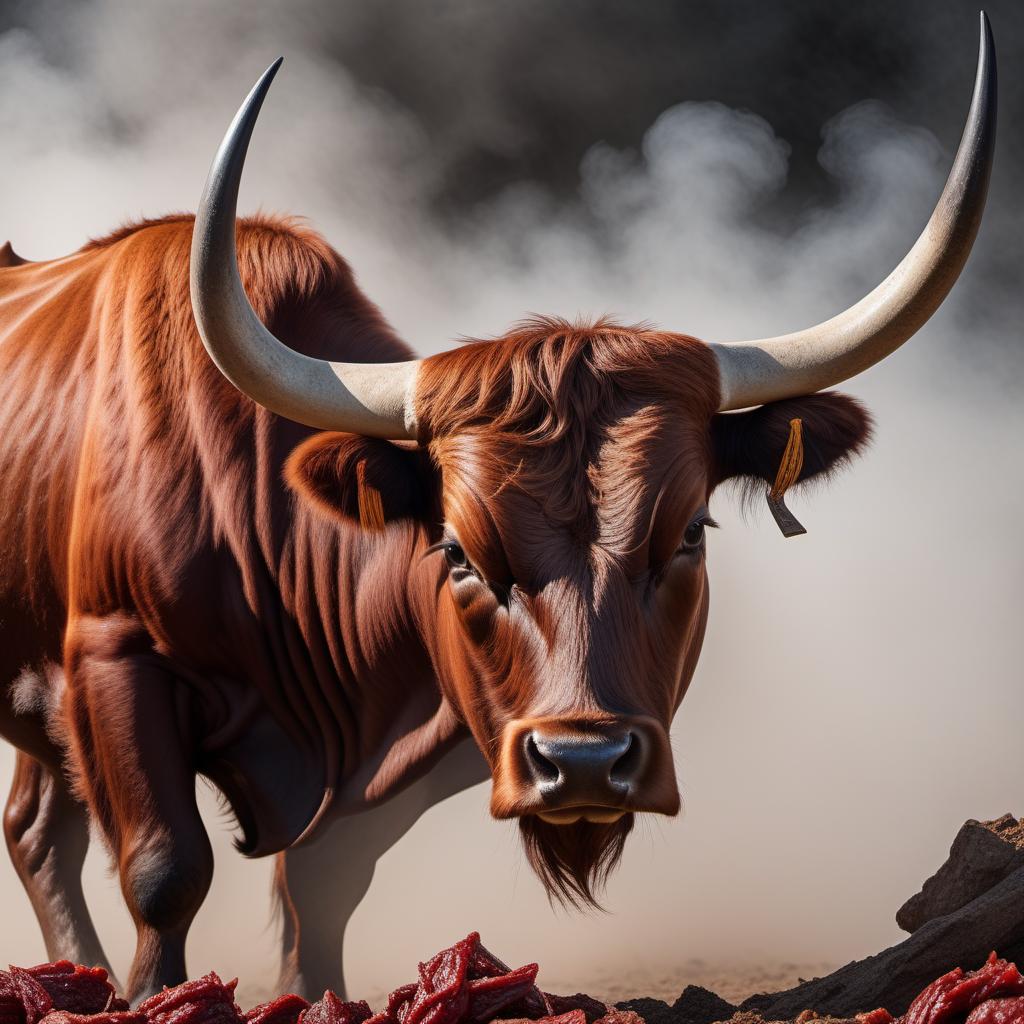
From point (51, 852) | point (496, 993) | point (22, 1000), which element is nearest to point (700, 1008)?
point (496, 993)

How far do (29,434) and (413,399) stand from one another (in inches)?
62.9

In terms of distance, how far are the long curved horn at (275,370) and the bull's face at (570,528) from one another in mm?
65

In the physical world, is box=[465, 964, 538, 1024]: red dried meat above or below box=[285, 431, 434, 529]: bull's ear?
below

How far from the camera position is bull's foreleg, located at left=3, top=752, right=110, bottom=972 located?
546cm

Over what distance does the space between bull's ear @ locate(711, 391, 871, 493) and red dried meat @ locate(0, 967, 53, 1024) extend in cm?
200

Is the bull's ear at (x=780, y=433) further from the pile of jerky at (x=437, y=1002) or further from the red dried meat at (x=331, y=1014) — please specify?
the red dried meat at (x=331, y=1014)

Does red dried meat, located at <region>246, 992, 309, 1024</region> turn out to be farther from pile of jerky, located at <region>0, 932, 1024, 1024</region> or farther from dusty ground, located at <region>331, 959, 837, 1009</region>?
dusty ground, located at <region>331, 959, 837, 1009</region>

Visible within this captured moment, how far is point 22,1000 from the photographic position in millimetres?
3188

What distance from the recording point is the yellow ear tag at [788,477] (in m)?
3.72

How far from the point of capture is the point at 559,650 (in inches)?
127

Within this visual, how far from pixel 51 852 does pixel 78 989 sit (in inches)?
95.3

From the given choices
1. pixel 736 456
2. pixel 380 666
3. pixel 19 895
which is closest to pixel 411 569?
pixel 380 666

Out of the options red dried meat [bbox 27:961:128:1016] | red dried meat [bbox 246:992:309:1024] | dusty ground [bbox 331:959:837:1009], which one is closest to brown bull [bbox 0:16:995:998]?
red dried meat [bbox 27:961:128:1016]

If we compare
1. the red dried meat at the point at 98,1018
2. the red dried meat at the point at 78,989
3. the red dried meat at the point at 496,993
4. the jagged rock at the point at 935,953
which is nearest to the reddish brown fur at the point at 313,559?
the red dried meat at the point at 496,993
